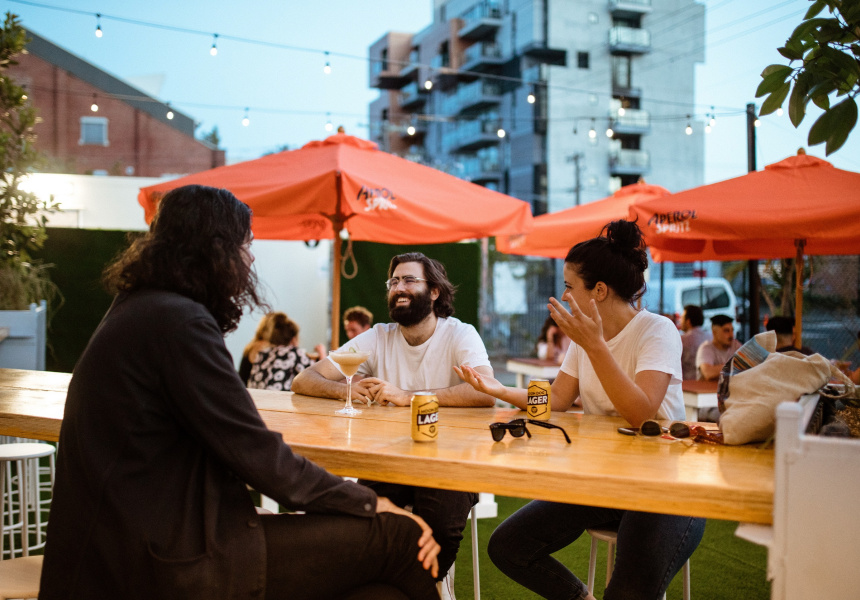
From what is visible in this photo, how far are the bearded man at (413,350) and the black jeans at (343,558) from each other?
98 centimetres

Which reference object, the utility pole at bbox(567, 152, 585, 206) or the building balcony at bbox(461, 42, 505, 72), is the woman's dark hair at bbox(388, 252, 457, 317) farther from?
the building balcony at bbox(461, 42, 505, 72)

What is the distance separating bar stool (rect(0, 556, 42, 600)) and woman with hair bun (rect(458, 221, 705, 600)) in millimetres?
1499

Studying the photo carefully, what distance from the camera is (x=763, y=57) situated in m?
1.87

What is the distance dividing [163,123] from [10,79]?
2176 centimetres

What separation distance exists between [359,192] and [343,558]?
2470mm

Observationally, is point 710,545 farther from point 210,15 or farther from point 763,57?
point 210,15

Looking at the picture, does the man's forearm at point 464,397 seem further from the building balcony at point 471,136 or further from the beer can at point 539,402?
the building balcony at point 471,136

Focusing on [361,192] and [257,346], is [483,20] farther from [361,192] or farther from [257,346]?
[361,192]

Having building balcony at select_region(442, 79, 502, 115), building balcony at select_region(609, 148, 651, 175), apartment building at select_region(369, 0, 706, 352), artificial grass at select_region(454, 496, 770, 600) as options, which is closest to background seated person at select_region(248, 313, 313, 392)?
artificial grass at select_region(454, 496, 770, 600)

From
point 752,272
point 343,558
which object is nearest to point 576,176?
point 752,272

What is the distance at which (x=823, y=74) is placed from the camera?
5.57ft

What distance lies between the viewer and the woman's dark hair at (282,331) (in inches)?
199

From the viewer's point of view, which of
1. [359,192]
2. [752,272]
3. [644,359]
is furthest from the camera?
[752,272]

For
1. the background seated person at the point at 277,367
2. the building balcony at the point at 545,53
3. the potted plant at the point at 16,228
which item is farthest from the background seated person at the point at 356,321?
the building balcony at the point at 545,53
